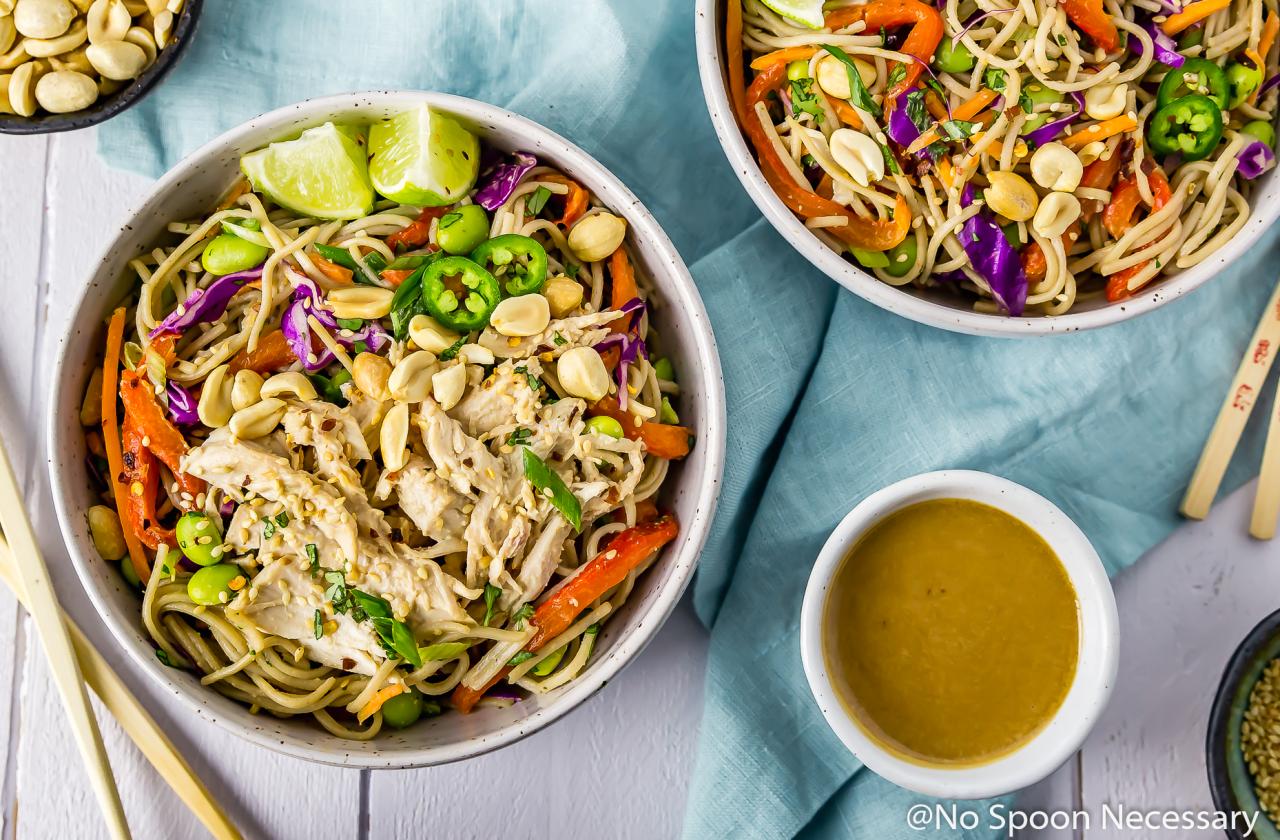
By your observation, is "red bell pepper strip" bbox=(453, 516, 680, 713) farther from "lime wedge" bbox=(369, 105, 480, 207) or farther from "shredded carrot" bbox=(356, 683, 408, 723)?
"lime wedge" bbox=(369, 105, 480, 207)

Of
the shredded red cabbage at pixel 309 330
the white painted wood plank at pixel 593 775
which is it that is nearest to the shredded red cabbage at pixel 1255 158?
the white painted wood plank at pixel 593 775

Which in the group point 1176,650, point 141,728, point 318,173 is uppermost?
point 318,173

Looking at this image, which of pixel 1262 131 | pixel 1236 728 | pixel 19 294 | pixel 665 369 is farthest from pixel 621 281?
pixel 1236 728

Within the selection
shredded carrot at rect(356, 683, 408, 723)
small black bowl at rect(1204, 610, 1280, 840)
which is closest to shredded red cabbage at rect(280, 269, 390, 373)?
shredded carrot at rect(356, 683, 408, 723)

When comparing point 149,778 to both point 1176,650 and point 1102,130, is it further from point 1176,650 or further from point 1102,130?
point 1102,130

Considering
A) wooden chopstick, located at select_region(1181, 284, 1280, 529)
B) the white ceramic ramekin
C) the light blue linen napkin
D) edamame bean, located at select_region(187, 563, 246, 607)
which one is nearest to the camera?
edamame bean, located at select_region(187, 563, 246, 607)

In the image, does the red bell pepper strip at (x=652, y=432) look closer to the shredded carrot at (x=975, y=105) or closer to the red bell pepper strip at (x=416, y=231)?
the red bell pepper strip at (x=416, y=231)
